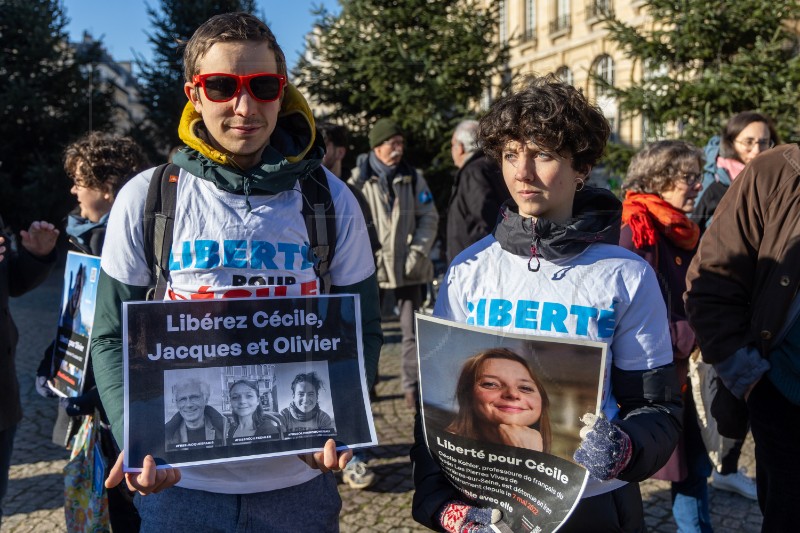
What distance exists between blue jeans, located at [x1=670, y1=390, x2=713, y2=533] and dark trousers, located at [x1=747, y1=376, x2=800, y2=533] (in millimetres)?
775

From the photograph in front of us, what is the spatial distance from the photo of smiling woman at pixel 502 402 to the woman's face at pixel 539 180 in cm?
45

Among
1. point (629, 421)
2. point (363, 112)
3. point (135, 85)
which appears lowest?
point (629, 421)

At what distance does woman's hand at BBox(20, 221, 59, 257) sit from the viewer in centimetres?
321

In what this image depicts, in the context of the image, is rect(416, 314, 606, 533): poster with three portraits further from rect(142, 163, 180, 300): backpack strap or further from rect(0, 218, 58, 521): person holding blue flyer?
rect(0, 218, 58, 521): person holding blue flyer

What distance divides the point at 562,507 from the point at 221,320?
869 millimetres

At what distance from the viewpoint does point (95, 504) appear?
2959 mm

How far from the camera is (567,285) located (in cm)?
180

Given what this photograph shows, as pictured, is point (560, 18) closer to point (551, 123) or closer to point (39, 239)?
point (39, 239)

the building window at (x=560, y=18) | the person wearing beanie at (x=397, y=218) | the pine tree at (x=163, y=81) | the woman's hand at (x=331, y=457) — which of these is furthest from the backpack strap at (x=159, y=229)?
the building window at (x=560, y=18)

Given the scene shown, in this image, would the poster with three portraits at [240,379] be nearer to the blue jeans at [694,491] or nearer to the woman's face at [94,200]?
the woman's face at [94,200]

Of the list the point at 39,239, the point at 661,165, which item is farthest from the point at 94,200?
the point at 661,165

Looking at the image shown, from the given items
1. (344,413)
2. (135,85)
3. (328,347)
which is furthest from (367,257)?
(135,85)

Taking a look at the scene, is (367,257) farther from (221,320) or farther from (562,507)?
(562,507)

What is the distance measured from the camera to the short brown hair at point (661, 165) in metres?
3.51
